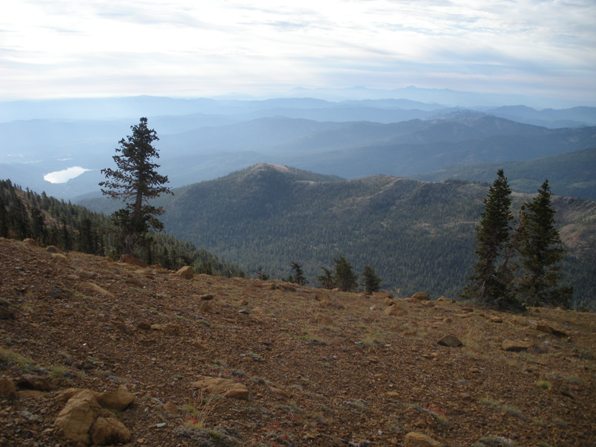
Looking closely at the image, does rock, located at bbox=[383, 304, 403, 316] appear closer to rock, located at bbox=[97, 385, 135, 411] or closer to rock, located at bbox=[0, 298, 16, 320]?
rock, located at bbox=[97, 385, 135, 411]

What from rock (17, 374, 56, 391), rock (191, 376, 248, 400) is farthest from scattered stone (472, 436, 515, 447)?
rock (17, 374, 56, 391)

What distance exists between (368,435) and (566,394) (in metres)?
9.03

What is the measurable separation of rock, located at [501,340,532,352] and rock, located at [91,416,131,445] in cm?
1731

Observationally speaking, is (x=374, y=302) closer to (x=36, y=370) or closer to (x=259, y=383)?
(x=259, y=383)

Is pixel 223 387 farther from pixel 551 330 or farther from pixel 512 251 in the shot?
pixel 512 251

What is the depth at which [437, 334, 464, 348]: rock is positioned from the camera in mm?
18356

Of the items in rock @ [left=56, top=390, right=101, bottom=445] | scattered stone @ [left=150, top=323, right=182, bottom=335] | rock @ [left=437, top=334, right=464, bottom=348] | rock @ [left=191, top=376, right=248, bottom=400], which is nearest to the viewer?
rock @ [left=56, top=390, right=101, bottom=445]

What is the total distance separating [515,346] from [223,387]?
49.5 ft

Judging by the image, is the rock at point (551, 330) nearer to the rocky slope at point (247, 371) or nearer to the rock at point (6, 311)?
the rocky slope at point (247, 371)

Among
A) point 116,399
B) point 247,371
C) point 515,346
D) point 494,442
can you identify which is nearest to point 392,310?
point 515,346

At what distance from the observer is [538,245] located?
133 feet

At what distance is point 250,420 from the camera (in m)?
9.00

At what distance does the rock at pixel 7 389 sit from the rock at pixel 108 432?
1.61 metres

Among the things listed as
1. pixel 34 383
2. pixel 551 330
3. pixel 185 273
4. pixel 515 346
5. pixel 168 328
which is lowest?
pixel 551 330
